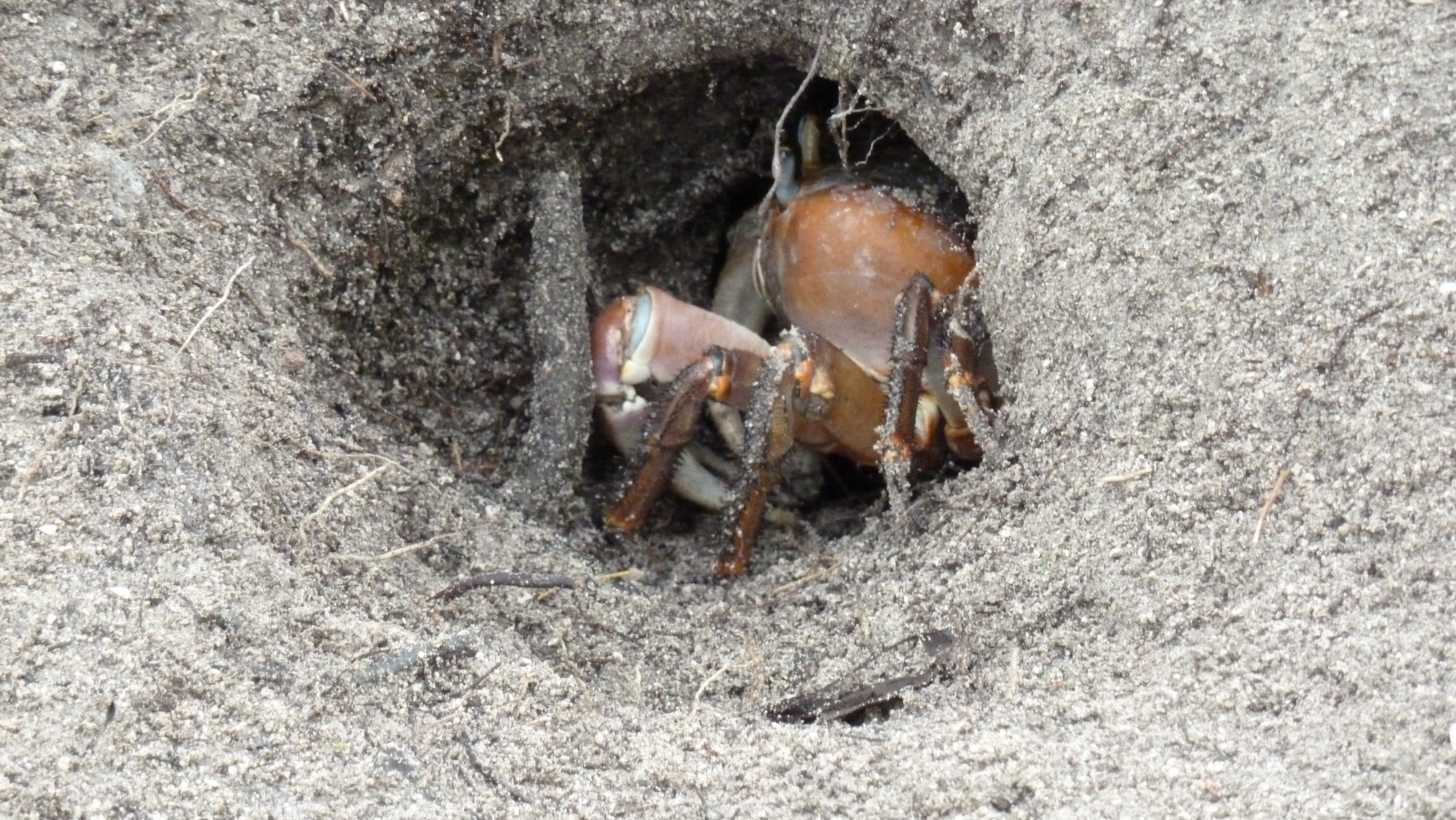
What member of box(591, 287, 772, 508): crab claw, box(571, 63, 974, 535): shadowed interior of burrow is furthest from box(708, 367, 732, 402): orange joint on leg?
box(571, 63, 974, 535): shadowed interior of burrow

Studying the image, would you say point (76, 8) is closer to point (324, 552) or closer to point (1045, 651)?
point (324, 552)

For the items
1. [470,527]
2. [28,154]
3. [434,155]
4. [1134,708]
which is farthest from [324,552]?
[1134,708]

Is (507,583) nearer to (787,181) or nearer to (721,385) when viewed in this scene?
(721,385)

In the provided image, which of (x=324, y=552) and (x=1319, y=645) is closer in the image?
(x=1319, y=645)

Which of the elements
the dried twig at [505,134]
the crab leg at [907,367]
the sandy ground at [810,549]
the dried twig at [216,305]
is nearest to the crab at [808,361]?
the crab leg at [907,367]

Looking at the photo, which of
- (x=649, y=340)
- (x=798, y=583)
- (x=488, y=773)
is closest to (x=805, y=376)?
(x=649, y=340)

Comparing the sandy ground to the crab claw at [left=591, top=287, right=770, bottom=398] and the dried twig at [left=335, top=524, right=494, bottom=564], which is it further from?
the crab claw at [left=591, top=287, right=770, bottom=398]
